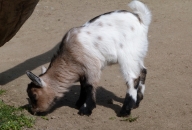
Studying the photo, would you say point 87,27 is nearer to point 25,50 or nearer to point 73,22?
point 25,50

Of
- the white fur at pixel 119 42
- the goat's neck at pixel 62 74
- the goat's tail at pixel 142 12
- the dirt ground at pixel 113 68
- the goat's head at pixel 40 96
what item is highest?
the goat's tail at pixel 142 12

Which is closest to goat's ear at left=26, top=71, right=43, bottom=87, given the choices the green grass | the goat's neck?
the goat's neck

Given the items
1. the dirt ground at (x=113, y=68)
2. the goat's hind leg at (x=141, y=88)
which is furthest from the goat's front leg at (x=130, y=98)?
the goat's hind leg at (x=141, y=88)

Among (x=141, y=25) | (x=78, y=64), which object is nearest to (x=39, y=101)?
(x=78, y=64)

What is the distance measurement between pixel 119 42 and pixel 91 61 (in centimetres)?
48

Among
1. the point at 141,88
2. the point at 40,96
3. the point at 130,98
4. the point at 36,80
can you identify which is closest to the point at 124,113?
the point at 130,98

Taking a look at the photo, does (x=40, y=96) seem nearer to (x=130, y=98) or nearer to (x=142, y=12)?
(x=130, y=98)

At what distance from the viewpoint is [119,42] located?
20.7 feet

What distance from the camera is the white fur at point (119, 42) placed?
6277 millimetres

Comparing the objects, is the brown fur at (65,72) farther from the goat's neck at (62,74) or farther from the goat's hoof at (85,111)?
the goat's hoof at (85,111)

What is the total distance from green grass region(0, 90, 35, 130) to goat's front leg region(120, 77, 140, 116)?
130 centimetres

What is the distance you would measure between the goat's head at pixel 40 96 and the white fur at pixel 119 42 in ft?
2.58

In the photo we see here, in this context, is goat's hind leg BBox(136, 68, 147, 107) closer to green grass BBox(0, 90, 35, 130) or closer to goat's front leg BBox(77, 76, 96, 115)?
goat's front leg BBox(77, 76, 96, 115)

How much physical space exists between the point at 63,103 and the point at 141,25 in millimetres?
1651
